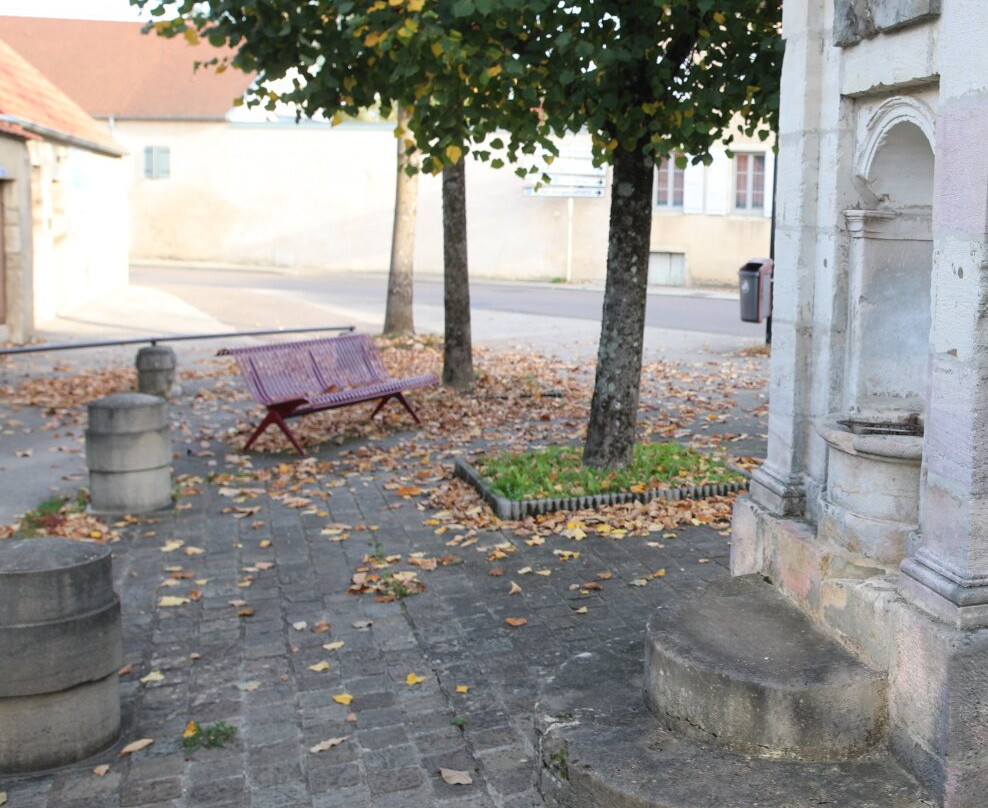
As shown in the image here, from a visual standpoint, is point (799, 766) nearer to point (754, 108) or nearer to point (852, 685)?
point (852, 685)

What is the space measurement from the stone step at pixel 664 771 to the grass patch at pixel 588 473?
155 inches

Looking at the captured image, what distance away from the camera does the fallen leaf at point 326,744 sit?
188 inches

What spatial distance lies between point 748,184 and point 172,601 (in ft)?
97.8

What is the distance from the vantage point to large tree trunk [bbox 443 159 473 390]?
13.0 metres

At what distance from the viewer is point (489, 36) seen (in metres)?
7.77

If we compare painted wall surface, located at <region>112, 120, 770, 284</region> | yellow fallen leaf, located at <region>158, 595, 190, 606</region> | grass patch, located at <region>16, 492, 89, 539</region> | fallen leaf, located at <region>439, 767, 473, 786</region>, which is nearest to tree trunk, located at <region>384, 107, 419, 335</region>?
grass patch, located at <region>16, 492, 89, 539</region>

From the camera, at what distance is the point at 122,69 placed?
4159 centimetres

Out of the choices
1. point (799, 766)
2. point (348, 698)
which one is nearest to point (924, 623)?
point (799, 766)

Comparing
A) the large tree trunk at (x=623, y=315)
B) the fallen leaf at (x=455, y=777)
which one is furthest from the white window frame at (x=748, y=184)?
the fallen leaf at (x=455, y=777)

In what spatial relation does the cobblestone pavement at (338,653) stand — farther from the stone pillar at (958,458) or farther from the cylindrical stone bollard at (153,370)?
the cylindrical stone bollard at (153,370)

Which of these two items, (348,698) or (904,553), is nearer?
(904,553)

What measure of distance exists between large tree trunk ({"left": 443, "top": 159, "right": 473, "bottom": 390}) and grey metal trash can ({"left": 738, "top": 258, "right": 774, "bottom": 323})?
18.7 feet

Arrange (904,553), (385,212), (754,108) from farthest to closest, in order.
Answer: (385,212) → (754,108) → (904,553)

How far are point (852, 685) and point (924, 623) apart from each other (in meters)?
0.35
